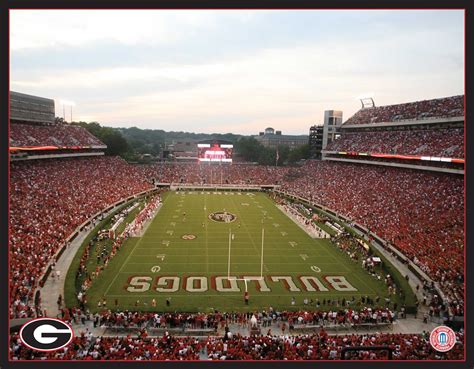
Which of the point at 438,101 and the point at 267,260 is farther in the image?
the point at 438,101

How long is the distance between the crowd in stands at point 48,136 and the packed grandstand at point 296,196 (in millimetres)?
193

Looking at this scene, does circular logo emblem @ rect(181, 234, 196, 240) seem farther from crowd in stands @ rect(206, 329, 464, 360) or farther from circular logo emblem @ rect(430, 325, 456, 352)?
circular logo emblem @ rect(430, 325, 456, 352)

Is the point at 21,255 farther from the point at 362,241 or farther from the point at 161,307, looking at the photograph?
the point at 362,241

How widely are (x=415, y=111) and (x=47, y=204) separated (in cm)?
4074

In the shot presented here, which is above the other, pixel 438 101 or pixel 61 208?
pixel 438 101

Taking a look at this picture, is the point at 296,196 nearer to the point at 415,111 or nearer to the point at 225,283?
the point at 415,111

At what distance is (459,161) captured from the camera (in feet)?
98.0

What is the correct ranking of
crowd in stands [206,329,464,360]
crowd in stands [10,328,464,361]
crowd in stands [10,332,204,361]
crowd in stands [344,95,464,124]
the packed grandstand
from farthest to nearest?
1. crowd in stands [344,95,464,124]
2. the packed grandstand
3. crowd in stands [206,329,464,360]
4. crowd in stands [10,328,464,361]
5. crowd in stands [10,332,204,361]

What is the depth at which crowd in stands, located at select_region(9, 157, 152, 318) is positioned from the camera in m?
17.9

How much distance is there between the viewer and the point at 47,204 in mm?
28250

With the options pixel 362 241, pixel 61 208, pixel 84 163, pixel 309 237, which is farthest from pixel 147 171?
pixel 362 241

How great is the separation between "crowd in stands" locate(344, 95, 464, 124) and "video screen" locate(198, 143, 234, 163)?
20568mm

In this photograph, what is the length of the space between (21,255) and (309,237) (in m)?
20.0

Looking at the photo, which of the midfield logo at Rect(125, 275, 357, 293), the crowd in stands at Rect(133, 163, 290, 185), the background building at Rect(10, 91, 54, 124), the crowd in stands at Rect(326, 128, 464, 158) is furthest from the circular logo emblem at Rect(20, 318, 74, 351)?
the crowd in stands at Rect(133, 163, 290, 185)
